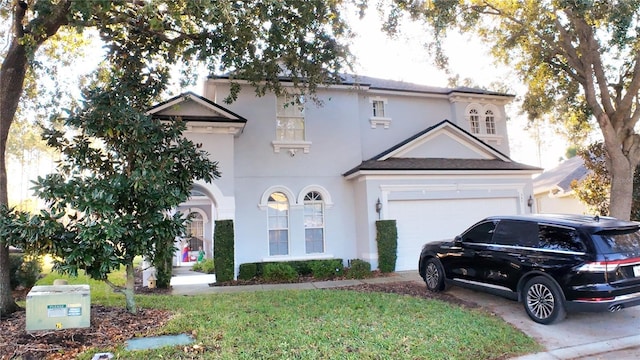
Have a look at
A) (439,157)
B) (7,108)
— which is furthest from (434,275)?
(7,108)

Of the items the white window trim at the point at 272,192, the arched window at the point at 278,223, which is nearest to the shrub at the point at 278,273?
the arched window at the point at 278,223

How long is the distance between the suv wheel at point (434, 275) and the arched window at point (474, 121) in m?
9.27

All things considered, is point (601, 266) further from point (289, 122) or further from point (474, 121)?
point (474, 121)

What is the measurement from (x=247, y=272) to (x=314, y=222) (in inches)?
121

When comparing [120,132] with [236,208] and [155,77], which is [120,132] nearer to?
[155,77]

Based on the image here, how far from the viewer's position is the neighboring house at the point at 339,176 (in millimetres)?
13492

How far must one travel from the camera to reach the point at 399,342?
5539mm

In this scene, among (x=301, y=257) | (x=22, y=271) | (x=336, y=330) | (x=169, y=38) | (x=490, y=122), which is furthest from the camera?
(x=490, y=122)

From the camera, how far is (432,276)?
9.52 meters

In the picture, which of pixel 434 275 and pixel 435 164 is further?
pixel 435 164

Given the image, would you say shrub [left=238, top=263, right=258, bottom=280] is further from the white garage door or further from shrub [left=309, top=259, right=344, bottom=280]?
the white garage door

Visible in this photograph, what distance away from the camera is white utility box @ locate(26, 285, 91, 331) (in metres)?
5.89

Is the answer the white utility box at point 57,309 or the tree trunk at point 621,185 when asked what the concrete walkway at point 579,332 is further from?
the white utility box at point 57,309

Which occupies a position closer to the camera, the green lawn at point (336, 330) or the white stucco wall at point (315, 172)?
the green lawn at point (336, 330)
